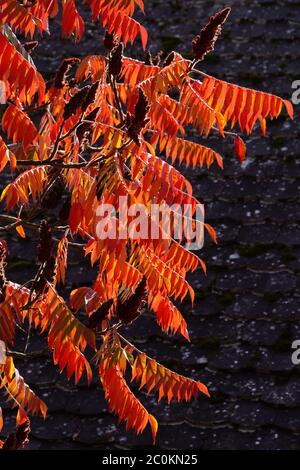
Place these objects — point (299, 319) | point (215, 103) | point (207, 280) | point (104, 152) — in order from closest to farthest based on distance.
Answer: point (104, 152) < point (215, 103) < point (299, 319) < point (207, 280)

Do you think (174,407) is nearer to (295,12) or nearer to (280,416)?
(280,416)

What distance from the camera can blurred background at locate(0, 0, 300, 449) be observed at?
4.90 meters

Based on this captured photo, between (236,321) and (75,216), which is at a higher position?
(75,216)

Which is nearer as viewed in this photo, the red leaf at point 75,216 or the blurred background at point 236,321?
the red leaf at point 75,216

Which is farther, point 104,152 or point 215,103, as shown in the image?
point 215,103

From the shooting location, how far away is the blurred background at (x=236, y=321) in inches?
193

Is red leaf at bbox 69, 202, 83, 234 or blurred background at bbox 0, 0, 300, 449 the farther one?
blurred background at bbox 0, 0, 300, 449

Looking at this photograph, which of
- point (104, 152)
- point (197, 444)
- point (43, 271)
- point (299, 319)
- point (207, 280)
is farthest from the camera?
point (207, 280)

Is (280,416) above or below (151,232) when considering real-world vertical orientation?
below

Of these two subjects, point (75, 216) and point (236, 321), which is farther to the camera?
point (236, 321)

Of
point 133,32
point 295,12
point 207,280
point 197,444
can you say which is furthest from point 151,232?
point 295,12

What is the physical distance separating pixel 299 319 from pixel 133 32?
2.03 metres

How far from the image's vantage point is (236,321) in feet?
17.3

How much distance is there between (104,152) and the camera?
345 cm
